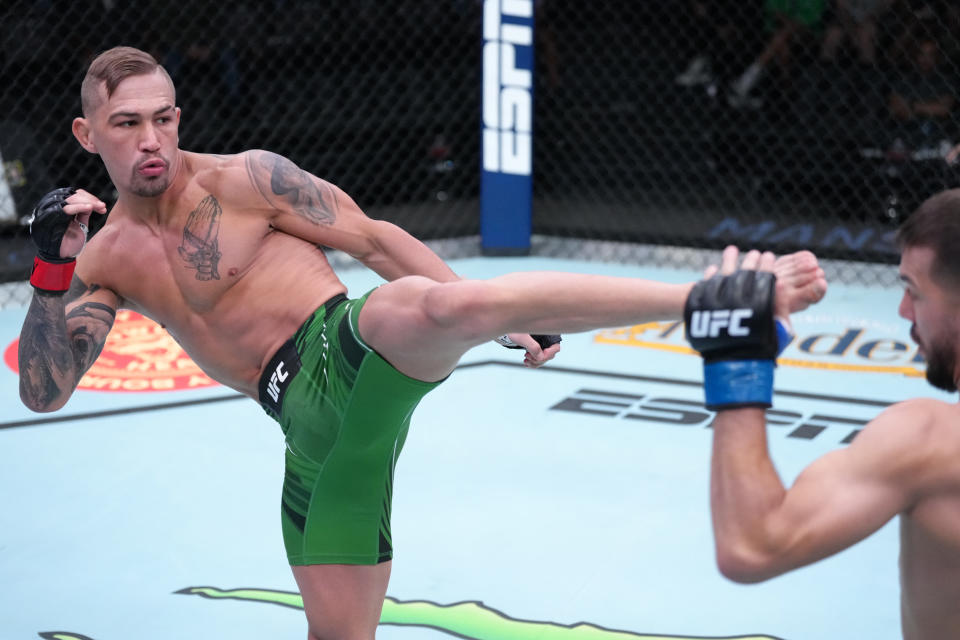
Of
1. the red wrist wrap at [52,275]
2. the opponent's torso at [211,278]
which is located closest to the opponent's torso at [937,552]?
the opponent's torso at [211,278]

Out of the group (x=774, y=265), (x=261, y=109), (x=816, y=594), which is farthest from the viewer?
(x=261, y=109)

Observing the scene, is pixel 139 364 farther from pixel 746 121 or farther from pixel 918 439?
pixel 918 439

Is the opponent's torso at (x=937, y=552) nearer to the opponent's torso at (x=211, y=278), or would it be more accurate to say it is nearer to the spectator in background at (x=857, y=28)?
the opponent's torso at (x=211, y=278)

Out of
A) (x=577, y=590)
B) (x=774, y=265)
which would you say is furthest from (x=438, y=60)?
(x=774, y=265)

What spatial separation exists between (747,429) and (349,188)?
16.2 feet

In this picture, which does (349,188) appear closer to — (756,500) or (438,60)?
(438,60)

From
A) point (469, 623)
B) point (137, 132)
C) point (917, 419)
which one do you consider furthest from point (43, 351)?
point (917, 419)

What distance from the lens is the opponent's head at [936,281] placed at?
4.56 feet

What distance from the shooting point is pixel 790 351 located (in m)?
4.71

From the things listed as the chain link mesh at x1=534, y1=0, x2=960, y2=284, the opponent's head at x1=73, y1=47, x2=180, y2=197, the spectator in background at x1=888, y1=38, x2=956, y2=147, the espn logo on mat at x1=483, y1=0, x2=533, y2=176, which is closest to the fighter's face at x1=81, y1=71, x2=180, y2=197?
the opponent's head at x1=73, y1=47, x2=180, y2=197

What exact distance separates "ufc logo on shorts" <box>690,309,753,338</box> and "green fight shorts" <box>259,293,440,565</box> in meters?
0.65

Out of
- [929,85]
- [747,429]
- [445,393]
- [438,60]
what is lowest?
[445,393]

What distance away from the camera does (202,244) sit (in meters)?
2.27

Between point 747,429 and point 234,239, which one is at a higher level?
point 234,239
